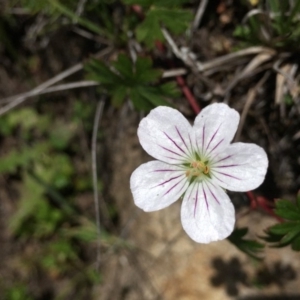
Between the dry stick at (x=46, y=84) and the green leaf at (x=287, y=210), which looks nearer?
the green leaf at (x=287, y=210)

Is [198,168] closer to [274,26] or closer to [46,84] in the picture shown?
[274,26]

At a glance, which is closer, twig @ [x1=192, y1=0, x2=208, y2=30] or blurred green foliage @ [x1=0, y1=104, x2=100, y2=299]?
twig @ [x1=192, y1=0, x2=208, y2=30]

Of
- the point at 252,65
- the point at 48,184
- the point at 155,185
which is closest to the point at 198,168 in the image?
the point at 155,185

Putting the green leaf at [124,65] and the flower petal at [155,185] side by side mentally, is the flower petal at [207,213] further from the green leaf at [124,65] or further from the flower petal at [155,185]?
the green leaf at [124,65]

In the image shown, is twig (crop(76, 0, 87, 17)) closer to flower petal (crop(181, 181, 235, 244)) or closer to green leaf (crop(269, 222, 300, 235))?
flower petal (crop(181, 181, 235, 244))

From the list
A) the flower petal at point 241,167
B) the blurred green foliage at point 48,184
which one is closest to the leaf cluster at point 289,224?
the flower petal at point 241,167

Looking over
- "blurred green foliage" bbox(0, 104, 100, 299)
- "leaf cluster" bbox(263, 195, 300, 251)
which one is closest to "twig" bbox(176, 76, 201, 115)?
"leaf cluster" bbox(263, 195, 300, 251)
